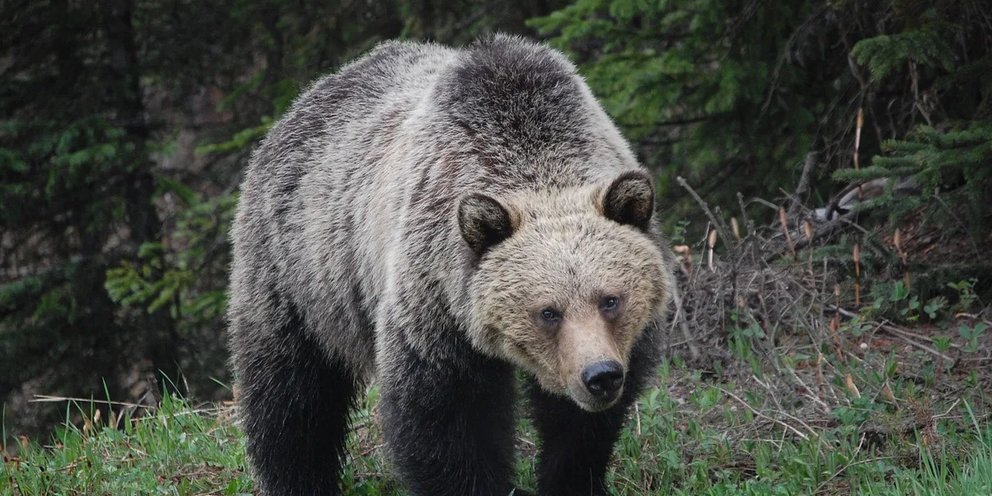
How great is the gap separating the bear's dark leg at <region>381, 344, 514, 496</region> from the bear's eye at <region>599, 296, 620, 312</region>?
26.7 inches

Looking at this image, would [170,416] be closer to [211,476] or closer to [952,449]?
[211,476]

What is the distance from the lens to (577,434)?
545cm

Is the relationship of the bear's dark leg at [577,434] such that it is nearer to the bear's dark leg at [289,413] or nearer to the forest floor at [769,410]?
the forest floor at [769,410]

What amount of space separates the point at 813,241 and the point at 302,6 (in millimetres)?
6830

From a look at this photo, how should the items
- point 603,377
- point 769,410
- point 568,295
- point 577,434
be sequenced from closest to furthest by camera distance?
point 603,377 < point 568,295 < point 577,434 < point 769,410


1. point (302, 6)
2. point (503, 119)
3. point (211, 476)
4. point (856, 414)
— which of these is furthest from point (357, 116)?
point (302, 6)

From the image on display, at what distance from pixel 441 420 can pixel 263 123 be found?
698cm

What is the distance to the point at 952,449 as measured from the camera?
17.9ft

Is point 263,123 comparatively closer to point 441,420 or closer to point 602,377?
point 441,420

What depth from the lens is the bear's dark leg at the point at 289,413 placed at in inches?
245

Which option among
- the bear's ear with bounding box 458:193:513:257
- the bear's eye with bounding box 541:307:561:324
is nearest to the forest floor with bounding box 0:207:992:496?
the bear's eye with bounding box 541:307:561:324

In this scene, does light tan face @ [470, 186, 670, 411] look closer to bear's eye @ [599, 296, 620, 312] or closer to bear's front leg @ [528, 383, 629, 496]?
bear's eye @ [599, 296, 620, 312]

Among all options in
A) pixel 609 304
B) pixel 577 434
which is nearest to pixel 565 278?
pixel 609 304

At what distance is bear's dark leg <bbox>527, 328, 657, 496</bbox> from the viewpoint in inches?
208
